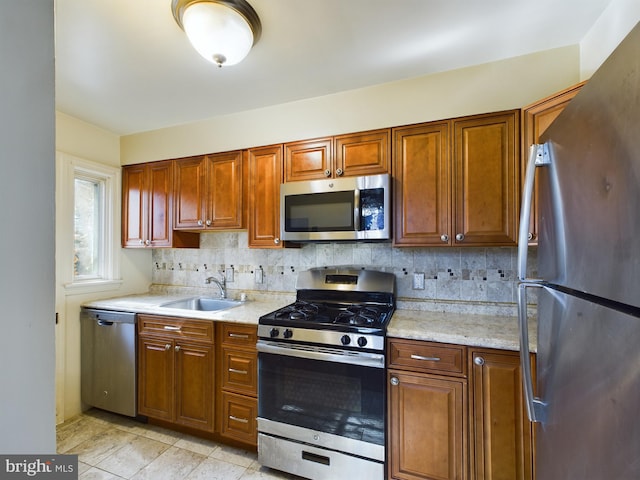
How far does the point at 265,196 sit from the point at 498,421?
1.98 metres

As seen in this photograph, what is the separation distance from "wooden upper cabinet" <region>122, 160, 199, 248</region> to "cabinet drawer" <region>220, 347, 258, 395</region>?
1.23 meters

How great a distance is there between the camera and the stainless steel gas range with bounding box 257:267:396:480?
5.24 feet

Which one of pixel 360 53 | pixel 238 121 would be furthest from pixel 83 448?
pixel 360 53

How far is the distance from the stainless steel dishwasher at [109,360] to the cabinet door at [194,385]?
17.6 inches

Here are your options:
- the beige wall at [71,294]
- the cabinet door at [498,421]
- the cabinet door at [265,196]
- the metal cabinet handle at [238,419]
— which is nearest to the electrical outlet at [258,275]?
the cabinet door at [265,196]

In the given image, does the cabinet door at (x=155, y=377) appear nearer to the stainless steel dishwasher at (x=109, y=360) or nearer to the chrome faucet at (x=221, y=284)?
the stainless steel dishwasher at (x=109, y=360)

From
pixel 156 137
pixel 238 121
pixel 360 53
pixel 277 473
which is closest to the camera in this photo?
pixel 360 53

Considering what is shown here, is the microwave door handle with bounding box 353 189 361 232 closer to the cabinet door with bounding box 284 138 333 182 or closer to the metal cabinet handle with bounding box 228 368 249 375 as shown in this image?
the cabinet door with bounding box 284 138 333 182

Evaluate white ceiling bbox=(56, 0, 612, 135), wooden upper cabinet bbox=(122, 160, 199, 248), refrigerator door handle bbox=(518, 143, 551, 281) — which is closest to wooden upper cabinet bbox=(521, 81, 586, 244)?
white ceiling bbox=(56, 0, 612, 135)

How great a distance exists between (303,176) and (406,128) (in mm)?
780

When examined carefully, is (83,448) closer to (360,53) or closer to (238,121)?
(238,121)

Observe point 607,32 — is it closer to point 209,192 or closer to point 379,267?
point 379,267

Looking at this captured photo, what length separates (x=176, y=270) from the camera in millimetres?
2977

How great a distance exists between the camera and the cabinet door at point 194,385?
80.1 inches
